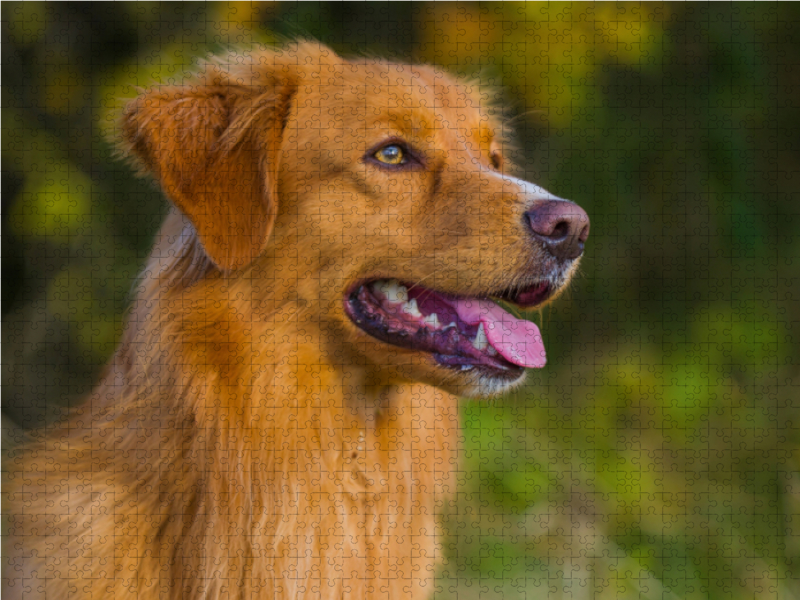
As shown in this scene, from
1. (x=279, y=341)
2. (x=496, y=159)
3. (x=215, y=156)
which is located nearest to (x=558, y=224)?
(x=496, y=159)

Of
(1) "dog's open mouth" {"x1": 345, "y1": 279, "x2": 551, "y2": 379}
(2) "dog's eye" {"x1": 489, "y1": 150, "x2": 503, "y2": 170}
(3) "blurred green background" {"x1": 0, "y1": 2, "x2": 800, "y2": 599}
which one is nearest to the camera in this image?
(1) "dog's open mouth" {"x1": 345, "y1": 279, "x2": 551, "y2": 379}

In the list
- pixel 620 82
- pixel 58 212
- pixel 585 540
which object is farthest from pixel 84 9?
pixel 585 540

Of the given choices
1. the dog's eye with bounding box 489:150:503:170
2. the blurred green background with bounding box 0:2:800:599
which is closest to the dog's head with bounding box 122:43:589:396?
the dog's eye with bounding box 489:150:503:170

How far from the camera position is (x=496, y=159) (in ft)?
10.5

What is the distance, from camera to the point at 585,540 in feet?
14.1

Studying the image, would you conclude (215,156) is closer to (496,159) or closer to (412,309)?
(412,309)

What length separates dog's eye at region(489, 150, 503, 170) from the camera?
10.3 feet

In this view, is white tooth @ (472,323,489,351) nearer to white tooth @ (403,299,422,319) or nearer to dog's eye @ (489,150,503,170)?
white tooth @ (403,299,422,319)

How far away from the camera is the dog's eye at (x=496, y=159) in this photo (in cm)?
315

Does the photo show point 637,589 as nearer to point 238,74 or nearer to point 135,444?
point 135,444

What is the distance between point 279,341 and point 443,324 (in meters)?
0.51

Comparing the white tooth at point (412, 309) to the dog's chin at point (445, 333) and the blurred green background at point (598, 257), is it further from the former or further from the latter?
the blurred green background at point (598, 257)

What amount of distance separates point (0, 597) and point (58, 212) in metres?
2.66

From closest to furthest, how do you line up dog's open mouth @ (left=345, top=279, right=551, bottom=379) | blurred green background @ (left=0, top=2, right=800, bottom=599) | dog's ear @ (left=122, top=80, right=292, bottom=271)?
dog's ear @ (left=122, top=80, right=292, bottom=271)
dog's open mouth @ (left=345, top=279, right=551, bottom=379)
blurred green background @ (left=0, top=2, right=800, bottom=599)
